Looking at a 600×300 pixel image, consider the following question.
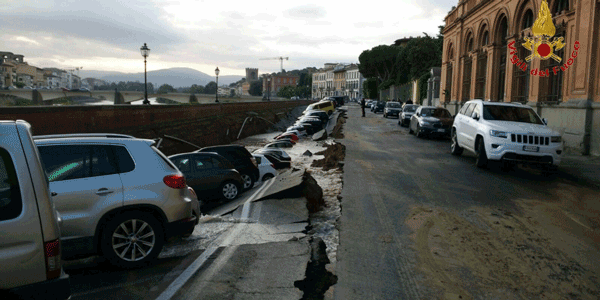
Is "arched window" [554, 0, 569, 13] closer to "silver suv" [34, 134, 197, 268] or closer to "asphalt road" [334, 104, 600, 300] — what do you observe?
"asphalt road" [334, 104, 600, 300]

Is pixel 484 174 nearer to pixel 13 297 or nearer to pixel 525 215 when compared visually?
pixel 525 215

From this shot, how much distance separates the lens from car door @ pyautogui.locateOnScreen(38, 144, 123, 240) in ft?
16.8

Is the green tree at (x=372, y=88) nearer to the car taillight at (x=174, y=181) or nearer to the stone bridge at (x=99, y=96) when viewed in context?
the stone bridge at (x=99, y=96)

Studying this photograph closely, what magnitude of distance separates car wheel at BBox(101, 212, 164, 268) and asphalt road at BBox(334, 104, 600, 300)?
7.14 feet

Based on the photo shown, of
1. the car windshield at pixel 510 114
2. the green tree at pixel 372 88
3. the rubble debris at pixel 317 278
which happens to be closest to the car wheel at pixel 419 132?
the car windshield at pixel 510 114

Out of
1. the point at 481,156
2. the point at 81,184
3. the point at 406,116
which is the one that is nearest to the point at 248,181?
the point at 481,156

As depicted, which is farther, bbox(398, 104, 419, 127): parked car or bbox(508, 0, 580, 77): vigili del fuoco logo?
bbox(398, 104, 419, 127): parked car

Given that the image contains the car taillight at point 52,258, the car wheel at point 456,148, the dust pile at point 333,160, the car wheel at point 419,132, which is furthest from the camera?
the car wheel at point 419,132

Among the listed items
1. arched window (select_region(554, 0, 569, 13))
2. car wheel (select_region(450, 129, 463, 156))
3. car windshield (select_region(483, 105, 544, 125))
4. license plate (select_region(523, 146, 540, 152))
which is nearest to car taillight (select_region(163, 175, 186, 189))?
license plate (select_region(523, 146, 540, 152))

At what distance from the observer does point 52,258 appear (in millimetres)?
3346

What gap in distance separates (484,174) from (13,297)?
10766 millimetres

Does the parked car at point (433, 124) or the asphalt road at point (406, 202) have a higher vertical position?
the parked car at point (433, 124)

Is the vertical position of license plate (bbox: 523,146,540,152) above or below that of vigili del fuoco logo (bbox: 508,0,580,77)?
below

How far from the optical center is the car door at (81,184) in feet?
16.8
